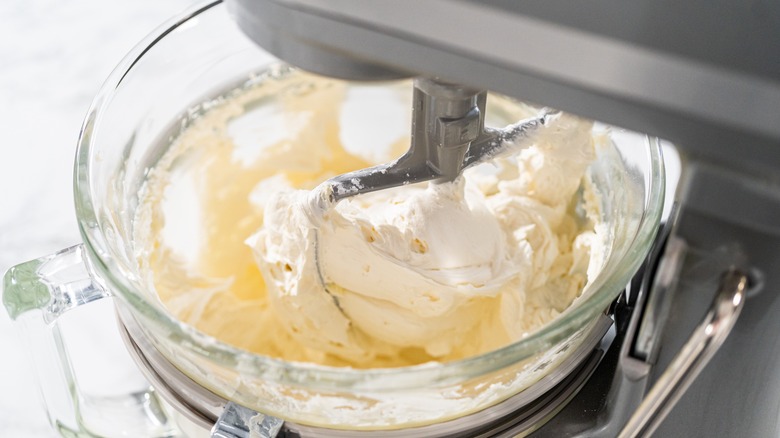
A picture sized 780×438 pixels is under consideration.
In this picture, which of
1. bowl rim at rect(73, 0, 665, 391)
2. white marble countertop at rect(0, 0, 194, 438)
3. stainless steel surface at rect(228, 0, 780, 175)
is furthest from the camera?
white marble countertop at rect(0, 0, 194, 438)

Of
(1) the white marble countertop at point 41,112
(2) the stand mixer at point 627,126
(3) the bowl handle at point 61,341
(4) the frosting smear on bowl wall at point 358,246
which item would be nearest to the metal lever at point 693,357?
(2) the stand mixer at point 627,126

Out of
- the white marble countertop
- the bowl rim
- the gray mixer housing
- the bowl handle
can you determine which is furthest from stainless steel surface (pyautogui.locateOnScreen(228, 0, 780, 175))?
the white marble countertop

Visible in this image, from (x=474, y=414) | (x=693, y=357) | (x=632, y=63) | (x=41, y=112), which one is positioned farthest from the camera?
(x=41, y=112)

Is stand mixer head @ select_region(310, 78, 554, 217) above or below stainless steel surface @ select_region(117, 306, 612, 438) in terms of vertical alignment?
above

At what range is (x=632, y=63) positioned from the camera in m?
0.31

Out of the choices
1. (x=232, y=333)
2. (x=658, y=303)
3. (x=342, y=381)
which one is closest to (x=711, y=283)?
(x=658, y=303)

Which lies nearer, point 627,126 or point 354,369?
point 627,126

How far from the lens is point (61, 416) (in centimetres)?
62

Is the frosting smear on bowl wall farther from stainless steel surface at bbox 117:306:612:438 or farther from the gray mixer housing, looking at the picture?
the gray mixer housing

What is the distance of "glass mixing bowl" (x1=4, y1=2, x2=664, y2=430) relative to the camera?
0.45m

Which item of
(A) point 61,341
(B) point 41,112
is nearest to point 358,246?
(A) point 61,341

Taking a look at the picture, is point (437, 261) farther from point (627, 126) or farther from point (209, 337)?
point (627, 126)

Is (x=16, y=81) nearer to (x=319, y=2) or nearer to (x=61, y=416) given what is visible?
(x=61, y=416)

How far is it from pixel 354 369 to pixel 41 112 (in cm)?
67
